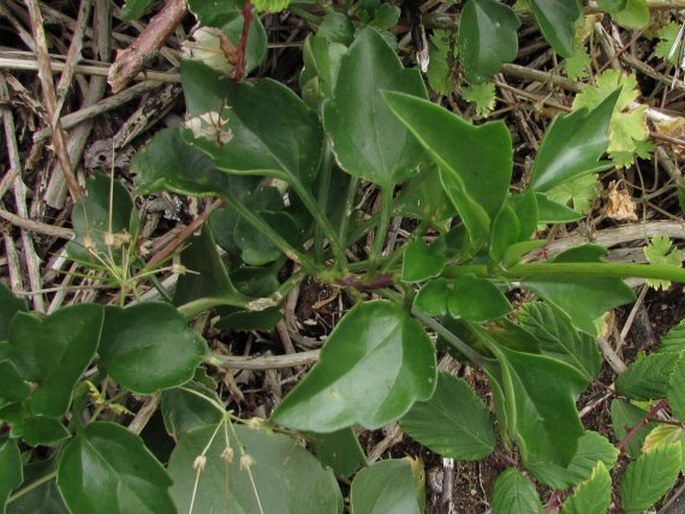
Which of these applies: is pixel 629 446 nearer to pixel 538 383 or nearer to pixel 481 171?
pixel 538 383

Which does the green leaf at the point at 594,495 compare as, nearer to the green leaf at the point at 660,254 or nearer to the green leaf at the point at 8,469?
the green leaf at the point at 660,254

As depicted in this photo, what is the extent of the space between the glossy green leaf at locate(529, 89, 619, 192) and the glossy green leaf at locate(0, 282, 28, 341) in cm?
62

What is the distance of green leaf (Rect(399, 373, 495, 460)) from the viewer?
1.27m

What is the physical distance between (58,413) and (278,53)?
0.68 metres

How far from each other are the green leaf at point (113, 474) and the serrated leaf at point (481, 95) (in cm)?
79

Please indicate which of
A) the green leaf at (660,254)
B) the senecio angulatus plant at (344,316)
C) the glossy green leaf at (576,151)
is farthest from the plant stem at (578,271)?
the green leaf at (660,254)

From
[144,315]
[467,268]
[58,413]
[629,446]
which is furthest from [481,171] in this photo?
[629,446]

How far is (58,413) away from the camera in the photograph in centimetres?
97

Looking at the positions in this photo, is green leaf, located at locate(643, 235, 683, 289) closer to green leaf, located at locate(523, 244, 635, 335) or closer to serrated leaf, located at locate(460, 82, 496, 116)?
serrated leaf, located at locate(460, 82, 496, 116)

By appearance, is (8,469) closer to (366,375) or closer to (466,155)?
(366,375)

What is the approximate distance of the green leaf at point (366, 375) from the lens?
90cm

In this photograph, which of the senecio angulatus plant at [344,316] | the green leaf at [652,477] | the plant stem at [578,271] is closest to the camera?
the plant stem at [578,271]

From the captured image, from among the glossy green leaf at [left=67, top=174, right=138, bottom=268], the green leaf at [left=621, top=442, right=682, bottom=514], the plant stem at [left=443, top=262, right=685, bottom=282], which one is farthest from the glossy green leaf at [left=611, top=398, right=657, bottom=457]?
the glossy green leaf at [left=67, top=174, right=138, bottom=268]

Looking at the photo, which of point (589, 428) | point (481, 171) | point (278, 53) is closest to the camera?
point (481, 171)
